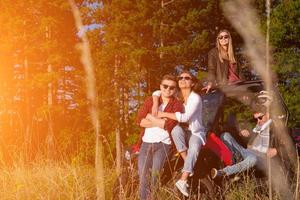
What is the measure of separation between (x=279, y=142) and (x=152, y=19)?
15449 mm

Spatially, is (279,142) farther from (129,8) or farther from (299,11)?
(129,8)

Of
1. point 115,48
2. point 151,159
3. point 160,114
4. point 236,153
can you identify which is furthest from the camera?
point 115,48

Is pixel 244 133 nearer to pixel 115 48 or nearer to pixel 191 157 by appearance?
pixel 191 157

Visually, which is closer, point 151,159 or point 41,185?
point 151,159

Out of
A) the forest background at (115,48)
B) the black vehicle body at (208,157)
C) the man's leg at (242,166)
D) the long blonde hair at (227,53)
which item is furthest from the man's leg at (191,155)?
the forest background at (115,48)

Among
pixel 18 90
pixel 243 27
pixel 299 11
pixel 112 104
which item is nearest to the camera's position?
pixel 243 27

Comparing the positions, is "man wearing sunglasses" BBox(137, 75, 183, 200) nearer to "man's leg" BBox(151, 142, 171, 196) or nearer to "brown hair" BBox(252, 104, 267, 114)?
"man's leg" BBox(151, 142, 171, 196)

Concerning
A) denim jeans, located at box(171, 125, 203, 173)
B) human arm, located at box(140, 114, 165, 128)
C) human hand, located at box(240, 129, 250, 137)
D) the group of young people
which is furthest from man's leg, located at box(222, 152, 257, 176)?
human arm, located at box(140, 114, 165, 128)

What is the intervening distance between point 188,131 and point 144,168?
63cm

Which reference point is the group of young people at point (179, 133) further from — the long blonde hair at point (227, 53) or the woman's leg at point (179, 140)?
the long blonde hair at point (227, 53)

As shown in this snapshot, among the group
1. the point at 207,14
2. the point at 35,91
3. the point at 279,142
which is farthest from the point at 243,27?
the point at 35,91

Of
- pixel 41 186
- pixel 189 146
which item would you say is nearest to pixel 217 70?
pixel 189 146

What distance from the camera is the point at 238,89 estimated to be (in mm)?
5539

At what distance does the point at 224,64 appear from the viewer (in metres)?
5.98
